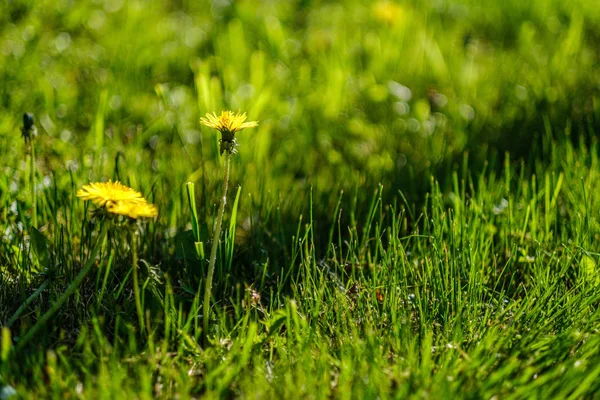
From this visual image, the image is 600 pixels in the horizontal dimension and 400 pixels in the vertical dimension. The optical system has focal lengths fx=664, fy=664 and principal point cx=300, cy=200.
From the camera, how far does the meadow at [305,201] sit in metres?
1.39

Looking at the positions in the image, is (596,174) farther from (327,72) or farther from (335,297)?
(327,72)

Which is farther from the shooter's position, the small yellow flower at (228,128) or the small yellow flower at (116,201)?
the small yellow flower at (228,128)

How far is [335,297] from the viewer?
5.36ft

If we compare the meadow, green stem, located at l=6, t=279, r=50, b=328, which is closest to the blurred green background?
the meadow

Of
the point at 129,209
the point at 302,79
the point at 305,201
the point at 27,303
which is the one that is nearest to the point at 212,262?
the point at 129,209

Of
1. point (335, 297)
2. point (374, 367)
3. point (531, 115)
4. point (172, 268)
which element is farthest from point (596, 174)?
point (172, 268)

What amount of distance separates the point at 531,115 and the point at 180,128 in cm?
139

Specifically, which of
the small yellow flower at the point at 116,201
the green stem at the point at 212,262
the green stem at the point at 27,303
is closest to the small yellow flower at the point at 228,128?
the green stem at the point at 212,262

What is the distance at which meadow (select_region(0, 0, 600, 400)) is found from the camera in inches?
54.7

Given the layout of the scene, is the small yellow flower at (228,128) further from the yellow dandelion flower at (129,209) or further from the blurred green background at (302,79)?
the blurred green background at (302,79)

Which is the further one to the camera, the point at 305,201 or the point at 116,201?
the point at 305,201

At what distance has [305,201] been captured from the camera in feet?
6.89

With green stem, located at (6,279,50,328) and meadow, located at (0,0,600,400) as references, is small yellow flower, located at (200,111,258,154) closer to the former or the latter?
meadow, located at (0,0,600,400)

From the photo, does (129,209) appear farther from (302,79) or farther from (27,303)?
(302,79)
